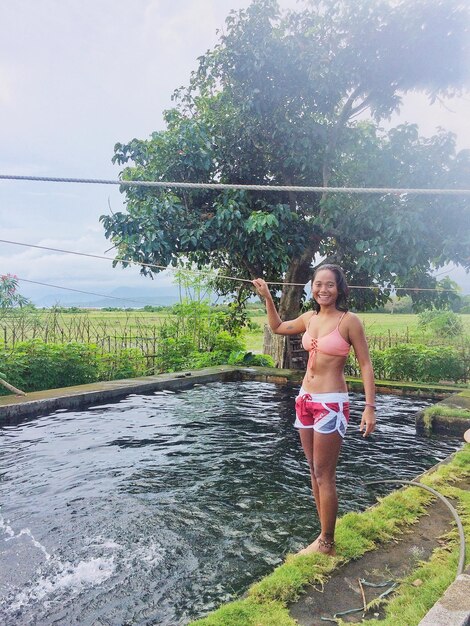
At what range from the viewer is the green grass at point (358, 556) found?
7.42 ft

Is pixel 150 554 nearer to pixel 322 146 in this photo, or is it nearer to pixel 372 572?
pixel 372 572

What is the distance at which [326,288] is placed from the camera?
9.52 ft

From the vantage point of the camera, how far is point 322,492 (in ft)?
9.51

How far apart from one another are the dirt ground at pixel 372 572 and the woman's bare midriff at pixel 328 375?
0.95m

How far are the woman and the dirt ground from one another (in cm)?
22

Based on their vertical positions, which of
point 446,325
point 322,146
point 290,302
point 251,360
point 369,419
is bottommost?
point 251,360

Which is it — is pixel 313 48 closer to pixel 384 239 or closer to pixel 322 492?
pixel 384 239

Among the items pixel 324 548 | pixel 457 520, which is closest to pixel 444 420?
pixel 457 520

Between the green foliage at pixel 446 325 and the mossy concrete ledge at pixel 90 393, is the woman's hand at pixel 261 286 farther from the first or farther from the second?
the green foliage at pixel 446 325

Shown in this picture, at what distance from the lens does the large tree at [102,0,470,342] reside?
391 inches

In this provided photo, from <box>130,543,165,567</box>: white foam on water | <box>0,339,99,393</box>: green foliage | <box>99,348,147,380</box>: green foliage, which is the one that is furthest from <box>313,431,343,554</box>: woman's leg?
<box>99,348,147,380</box>: green foliage

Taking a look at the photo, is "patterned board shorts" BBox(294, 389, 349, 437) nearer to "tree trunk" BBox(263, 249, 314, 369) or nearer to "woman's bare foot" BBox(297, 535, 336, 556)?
"woman's bare foot" BBox(297, 535, 336, 556)

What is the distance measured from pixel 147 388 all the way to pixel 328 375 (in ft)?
23.4

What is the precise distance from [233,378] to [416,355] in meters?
3.94
